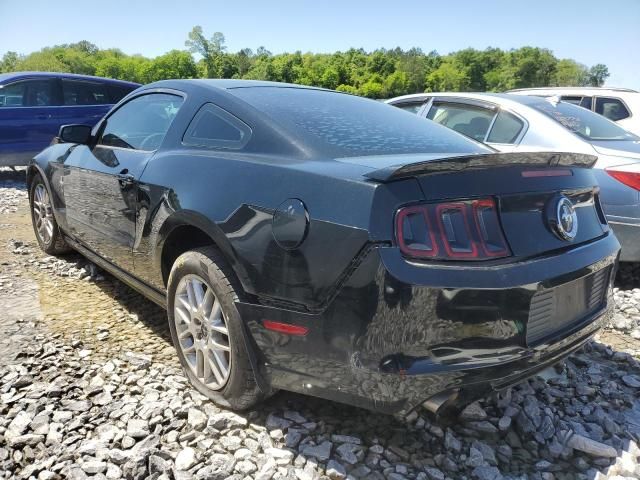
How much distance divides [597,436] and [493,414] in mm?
436

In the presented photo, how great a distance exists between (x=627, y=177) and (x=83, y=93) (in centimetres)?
821

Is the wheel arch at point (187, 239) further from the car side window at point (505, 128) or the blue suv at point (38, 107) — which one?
the blue suv at point (38, 107)

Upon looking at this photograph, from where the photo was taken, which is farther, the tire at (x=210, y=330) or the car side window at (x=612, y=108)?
the car side window at (x=612, y=108)

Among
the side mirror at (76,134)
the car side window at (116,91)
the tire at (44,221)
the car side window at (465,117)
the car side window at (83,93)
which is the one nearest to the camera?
the side mirror at (76,134)

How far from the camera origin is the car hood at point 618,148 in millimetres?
4012

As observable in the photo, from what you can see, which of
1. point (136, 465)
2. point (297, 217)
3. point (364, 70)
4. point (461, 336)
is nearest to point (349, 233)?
point (297, 217)

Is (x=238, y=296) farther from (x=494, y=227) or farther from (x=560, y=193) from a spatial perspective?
(x=560, y=193)

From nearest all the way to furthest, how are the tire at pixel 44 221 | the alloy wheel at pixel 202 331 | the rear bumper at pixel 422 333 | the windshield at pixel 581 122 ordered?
the rear bumper at pixel 422 333
the alloy wheel at pixel 202 331
the tire at pixel 44 221
the windshield at pixel 581 122

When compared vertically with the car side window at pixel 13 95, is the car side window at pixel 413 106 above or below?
below

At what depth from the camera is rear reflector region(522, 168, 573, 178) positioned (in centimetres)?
197

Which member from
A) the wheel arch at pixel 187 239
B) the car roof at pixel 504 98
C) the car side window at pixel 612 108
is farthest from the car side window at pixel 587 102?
the wheel arch at pixel 187 239

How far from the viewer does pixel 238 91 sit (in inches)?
107

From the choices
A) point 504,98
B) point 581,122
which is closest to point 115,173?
point 504,98

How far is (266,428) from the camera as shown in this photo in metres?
2.24
